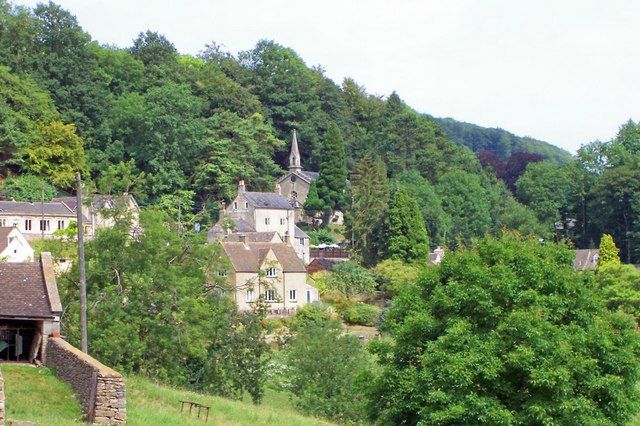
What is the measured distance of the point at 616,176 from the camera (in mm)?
102062

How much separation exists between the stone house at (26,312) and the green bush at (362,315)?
1729 inches

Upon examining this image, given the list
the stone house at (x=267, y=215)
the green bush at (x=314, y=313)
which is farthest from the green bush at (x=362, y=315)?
the stone house at (x=267, y=215)

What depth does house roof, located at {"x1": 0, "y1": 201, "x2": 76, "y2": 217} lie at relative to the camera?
76.8 metres

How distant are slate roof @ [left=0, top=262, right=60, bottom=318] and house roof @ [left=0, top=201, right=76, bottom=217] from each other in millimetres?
47539

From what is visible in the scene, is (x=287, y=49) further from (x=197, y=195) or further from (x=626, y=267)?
(x=626, y=267)

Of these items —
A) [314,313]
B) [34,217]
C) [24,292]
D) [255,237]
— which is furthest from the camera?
[255,237]

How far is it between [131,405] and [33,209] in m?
52.8

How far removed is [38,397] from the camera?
25938 millimetres

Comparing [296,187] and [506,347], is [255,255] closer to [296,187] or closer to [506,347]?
[296,187]

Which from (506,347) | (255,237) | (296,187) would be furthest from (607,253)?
(506,347)

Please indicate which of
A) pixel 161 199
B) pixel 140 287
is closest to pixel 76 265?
pixel 140 287

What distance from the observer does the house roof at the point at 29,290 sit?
92.4 feet

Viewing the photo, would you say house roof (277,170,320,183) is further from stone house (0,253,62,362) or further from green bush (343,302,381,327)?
stone house (0,253,62,362)

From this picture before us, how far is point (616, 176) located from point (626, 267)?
105 feet
